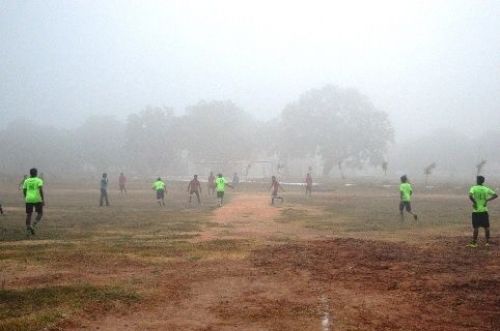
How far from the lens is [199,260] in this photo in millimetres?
11953

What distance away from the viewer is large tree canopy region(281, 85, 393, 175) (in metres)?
72.4

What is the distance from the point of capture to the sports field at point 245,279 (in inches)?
286

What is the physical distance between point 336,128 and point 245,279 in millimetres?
65013

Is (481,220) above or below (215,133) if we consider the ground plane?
below

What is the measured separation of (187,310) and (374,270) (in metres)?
5.02

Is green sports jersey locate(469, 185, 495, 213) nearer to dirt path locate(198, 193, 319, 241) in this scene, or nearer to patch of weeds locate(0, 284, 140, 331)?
dirt path locate(198, 193, 319, 241)

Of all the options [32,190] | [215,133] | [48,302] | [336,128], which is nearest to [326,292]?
[48,302]

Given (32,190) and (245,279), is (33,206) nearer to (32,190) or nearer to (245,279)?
(32,190)

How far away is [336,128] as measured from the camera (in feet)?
239

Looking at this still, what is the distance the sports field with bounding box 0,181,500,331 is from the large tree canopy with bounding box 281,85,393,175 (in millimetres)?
55207

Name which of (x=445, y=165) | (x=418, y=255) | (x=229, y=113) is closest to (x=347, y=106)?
(x=229, y=113)

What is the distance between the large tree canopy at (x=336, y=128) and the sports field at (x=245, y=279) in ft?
181

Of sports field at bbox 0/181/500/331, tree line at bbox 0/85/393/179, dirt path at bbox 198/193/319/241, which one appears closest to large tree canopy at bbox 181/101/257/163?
tree line at bbox 0/85/393/179

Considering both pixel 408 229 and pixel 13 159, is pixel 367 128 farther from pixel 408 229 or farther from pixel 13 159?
pixel 13 159
